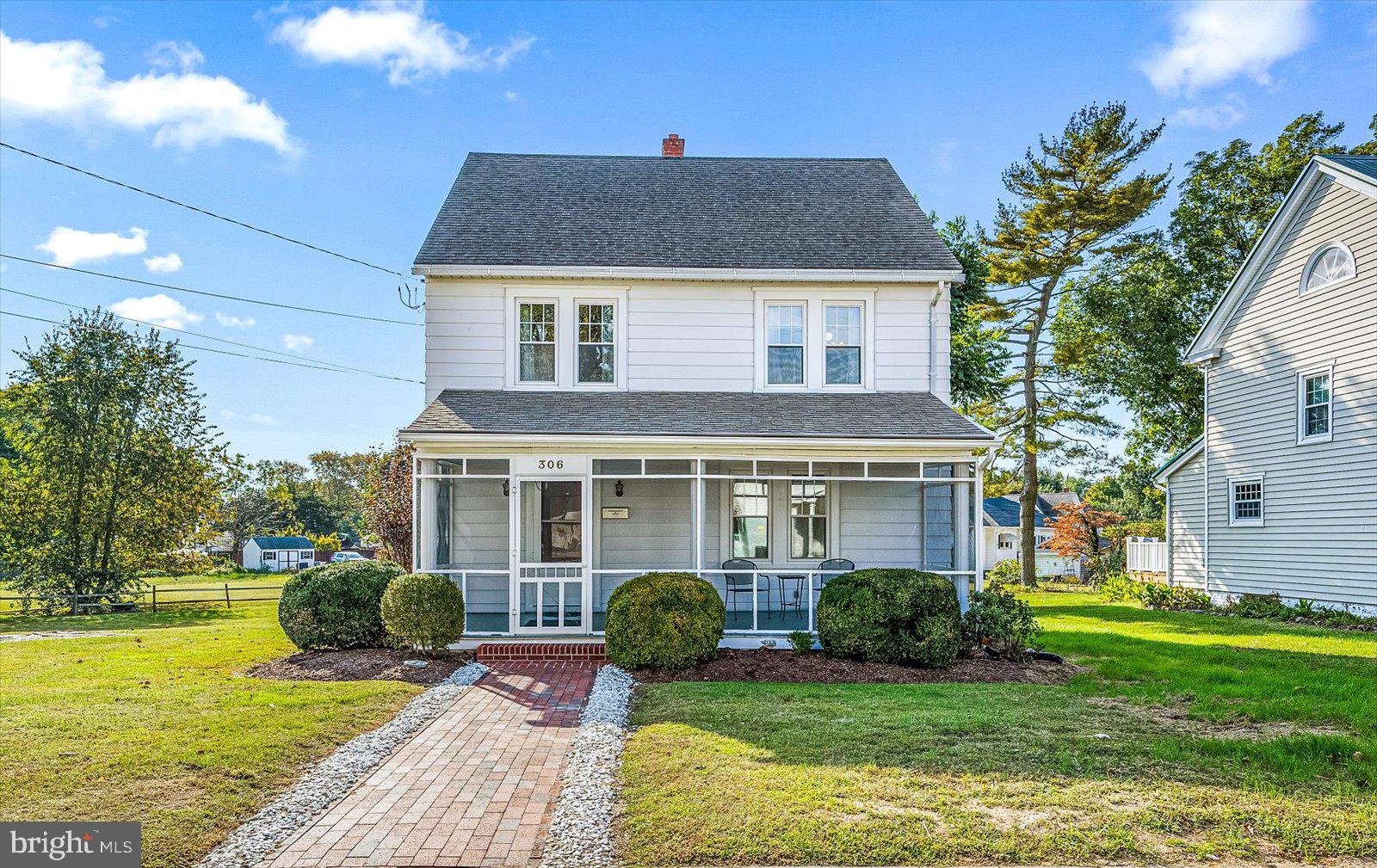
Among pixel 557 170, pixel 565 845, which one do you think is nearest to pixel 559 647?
pixel 565 845

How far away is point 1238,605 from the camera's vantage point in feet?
61.7

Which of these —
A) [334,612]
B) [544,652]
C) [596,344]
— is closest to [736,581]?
[544,652]

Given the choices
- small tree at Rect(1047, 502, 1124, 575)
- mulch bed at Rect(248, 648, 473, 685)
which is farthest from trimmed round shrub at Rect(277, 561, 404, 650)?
small tree at Rect(1047, 502, 1124, 575)

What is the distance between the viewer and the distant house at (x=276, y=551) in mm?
66688

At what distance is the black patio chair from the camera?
13.9 meters

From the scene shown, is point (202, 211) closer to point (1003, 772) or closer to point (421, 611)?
point (421, 611)

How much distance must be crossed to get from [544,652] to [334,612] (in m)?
3.01

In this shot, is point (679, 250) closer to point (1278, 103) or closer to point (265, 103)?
point (265, 103)

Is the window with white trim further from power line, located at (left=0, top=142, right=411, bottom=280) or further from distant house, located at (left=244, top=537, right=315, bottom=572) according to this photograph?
distant house, located at (left=244, top=537, right=315, bottom=572)

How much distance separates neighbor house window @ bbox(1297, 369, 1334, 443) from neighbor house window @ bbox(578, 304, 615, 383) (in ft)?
48.0

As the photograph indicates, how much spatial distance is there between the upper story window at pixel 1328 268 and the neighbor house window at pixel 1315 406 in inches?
73.1

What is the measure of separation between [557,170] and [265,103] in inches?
230

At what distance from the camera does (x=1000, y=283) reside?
2917 cm

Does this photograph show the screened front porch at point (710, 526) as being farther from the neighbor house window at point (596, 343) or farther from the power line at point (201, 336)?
the power line at point (201, 336)
